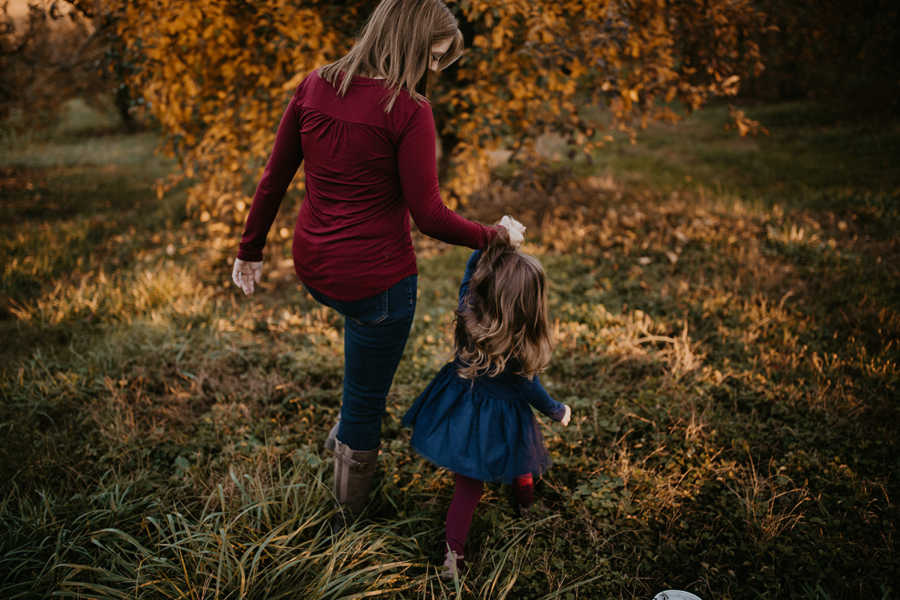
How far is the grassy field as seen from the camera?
6.74ft

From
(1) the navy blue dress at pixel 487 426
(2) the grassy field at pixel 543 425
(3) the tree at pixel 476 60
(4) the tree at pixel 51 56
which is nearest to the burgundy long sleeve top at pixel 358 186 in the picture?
(1) the navy blue dress at pixel 487 426

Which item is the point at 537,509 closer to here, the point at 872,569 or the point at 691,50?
the point at 872,569

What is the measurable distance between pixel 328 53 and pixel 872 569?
434cm

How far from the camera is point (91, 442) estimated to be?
2.77 metres

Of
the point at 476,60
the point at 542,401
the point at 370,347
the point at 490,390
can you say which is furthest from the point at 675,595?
the point at 476,60

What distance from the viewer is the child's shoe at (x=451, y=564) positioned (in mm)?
2012

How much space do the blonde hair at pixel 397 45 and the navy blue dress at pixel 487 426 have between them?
71 centimetres

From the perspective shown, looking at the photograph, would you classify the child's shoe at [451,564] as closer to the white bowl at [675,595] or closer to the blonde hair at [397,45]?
the white bowl at [675,595]

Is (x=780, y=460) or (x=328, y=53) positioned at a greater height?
(x=328, y=53)

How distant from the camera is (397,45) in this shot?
62.5 inches

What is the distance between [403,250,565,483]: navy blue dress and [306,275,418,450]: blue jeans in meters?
0.25

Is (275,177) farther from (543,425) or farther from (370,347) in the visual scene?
(543,425)

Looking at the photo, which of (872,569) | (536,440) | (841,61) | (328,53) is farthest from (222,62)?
(841,61)

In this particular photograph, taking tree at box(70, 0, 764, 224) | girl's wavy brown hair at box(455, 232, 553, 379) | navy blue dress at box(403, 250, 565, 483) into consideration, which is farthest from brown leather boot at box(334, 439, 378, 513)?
tree at box(70, 0, 764, 224)
